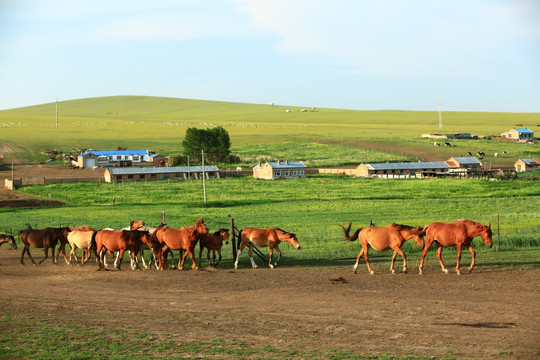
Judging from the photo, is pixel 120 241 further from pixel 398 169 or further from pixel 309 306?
pixel 398 169

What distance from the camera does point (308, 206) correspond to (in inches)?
2124

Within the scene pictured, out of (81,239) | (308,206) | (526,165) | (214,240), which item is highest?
(526,165)

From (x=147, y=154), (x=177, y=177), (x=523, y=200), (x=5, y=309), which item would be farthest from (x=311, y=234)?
(x=147, y=154)

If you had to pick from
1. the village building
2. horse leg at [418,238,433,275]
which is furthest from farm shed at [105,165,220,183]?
the village building

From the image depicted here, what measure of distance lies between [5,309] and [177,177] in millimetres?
76709

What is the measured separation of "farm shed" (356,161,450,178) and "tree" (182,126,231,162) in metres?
29.2

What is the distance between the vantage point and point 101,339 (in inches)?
541

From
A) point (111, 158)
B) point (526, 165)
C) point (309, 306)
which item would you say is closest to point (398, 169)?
point (526, 165)

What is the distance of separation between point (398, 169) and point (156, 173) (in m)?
34.5

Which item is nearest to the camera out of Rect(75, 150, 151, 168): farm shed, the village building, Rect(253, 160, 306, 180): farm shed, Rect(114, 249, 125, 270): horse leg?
Rect(114, 249, 125, 270): horse leg

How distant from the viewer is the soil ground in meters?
13.5

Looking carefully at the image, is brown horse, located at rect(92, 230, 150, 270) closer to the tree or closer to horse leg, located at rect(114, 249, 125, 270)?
horse leg, located at rect(114, 249, 125, 270)

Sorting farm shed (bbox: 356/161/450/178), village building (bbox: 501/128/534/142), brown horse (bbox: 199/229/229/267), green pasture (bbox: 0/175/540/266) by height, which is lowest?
green pasture (bbox: 0/175/540/266)

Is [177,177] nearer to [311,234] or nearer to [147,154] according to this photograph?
[147,154]
